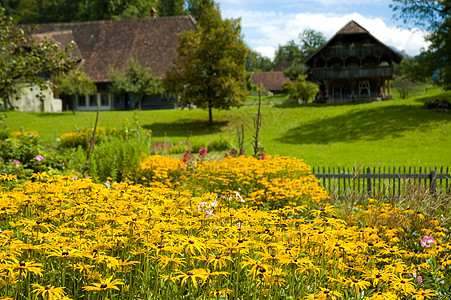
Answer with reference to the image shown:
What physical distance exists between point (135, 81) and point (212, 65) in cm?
1150

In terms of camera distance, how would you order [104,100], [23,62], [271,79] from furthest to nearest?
[271,79], [104,100], [23,62]

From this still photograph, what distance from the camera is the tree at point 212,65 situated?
25.8 metres

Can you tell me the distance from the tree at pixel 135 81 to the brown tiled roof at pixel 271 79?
32637 millimetres

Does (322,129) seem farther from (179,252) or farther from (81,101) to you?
(81,101)

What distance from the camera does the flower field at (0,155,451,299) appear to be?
9.17 ft

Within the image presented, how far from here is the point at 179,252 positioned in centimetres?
268

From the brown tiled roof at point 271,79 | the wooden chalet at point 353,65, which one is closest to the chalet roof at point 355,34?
the wooden chalet at point 353,65

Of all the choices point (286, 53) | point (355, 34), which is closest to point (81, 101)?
point (355, 34)

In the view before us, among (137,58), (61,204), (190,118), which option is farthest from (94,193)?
(137,58)

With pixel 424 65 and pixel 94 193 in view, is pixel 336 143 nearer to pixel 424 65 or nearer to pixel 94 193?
pixel 424 65

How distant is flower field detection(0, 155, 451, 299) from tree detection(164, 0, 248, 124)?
20903mm

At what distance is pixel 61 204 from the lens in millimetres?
3918

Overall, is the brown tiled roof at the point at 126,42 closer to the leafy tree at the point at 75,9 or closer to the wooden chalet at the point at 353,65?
the leafy tree at the point at 75,9

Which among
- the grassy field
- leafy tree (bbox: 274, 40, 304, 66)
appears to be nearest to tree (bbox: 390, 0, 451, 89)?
the grassy field
